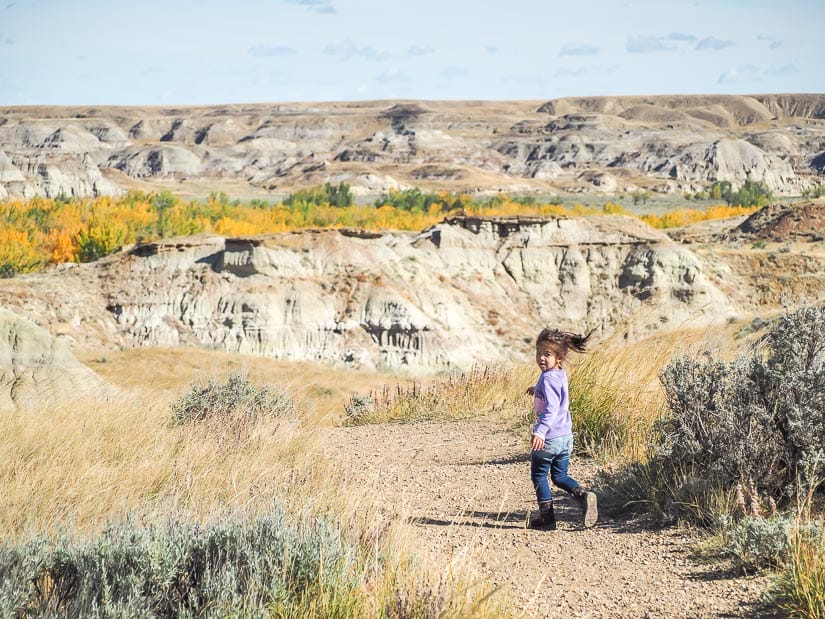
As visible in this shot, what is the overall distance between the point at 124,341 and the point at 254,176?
5177 inches

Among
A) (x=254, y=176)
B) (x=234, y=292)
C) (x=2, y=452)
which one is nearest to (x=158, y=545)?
(x=2, y=452)

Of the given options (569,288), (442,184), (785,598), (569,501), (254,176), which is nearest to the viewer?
(785,598)

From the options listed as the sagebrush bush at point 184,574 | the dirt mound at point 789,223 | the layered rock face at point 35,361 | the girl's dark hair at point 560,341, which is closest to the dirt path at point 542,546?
the sagebrush bush at point 184,574

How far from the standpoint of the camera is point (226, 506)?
17.5ft

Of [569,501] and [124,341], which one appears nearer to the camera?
[569,501]

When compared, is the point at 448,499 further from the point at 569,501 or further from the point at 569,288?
the point at 569,288

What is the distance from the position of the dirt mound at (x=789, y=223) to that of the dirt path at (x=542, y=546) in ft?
180

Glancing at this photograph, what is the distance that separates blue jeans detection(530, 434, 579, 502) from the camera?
20.7 feet

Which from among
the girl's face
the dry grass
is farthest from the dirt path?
the girl's face

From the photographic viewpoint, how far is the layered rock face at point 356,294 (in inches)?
1615

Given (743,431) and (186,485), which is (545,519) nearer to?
(743,431)

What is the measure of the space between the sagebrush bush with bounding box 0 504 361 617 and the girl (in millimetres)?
2214

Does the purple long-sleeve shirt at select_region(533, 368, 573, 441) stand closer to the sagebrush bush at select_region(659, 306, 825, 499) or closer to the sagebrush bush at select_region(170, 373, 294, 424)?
the sagebrush bush at select_region(659, 306, 825, 499)

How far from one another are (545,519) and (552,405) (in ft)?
2.87
